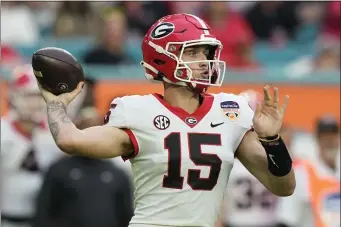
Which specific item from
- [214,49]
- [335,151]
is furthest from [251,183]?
[214,49]

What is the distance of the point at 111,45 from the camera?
9.98 m

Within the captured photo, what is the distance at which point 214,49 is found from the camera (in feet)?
15.9

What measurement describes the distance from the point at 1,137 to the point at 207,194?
348 cm

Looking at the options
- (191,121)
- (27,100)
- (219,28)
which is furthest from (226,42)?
(191,121)

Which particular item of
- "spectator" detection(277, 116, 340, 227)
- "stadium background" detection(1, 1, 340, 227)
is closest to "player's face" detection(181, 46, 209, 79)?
"spectator" detection(277, 116, 340, 227)

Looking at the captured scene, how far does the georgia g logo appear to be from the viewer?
481 centimetres

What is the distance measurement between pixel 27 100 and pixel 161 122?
3.63m

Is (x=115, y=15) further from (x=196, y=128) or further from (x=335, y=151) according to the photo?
(x=196, y=128)

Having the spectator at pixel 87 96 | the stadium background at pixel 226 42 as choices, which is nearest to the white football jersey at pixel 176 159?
the spectator at pixel 87 96

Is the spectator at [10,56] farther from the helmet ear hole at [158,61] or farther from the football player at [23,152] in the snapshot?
the helmet ear hole at [158,61]

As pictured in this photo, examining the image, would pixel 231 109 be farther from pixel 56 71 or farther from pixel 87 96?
pixel 87 96

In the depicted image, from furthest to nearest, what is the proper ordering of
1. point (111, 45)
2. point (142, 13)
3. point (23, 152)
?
point (142, 13)
point (111, 45)
point (23, 152)

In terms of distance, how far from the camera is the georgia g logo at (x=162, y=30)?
4.81 m

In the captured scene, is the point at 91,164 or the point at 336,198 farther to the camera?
the point at 91,164
